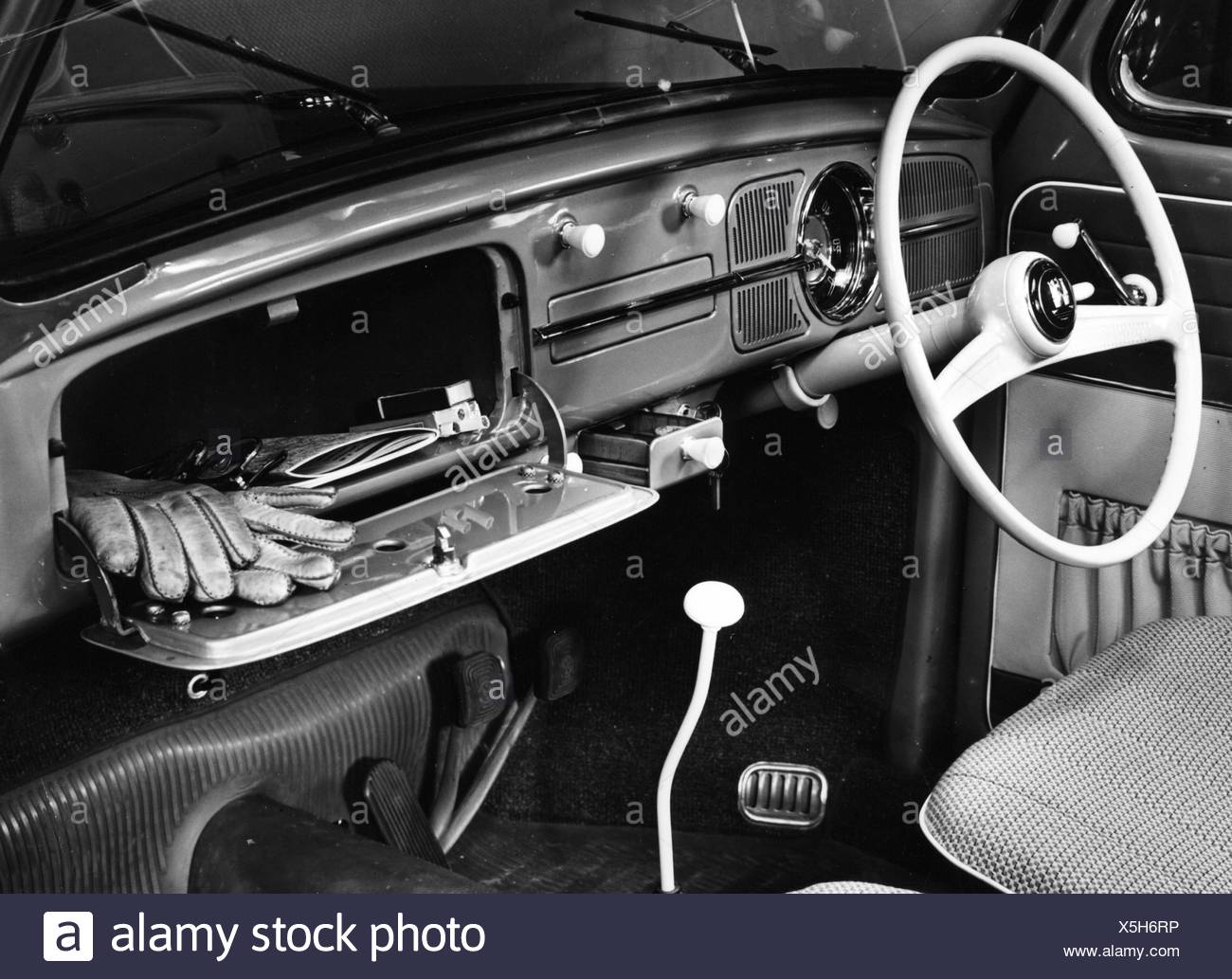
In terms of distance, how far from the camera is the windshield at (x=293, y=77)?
4.44 ft

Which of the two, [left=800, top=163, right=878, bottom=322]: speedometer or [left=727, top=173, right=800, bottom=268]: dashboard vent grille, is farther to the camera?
[left=800, top=163, right=878, bottom=322]: speedometer

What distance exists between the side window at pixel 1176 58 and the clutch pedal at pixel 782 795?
4.12ft

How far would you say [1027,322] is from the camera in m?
1.57

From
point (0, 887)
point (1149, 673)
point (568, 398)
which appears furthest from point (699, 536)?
point (0, 887)

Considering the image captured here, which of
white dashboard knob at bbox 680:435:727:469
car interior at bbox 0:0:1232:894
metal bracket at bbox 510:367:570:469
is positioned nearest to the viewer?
car interior at bbox 0:0:1232:894

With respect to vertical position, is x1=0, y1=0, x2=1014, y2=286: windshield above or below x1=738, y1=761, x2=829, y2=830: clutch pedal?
above

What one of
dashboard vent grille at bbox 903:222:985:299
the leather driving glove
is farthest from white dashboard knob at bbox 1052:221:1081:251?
the leather driving glove

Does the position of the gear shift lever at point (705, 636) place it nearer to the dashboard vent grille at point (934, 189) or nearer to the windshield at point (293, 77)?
the windshield at point (293, 77)

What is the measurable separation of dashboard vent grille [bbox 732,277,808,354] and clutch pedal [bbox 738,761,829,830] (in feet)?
2.75

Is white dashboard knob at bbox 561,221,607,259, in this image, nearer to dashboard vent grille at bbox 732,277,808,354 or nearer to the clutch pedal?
dashboard vent grille at bbox 732,277,808,354

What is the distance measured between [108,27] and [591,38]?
0.71 metres

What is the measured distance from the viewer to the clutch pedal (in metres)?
2.29

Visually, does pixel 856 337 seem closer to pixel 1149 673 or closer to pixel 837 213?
pixel 837 213

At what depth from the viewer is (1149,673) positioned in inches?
63.7
